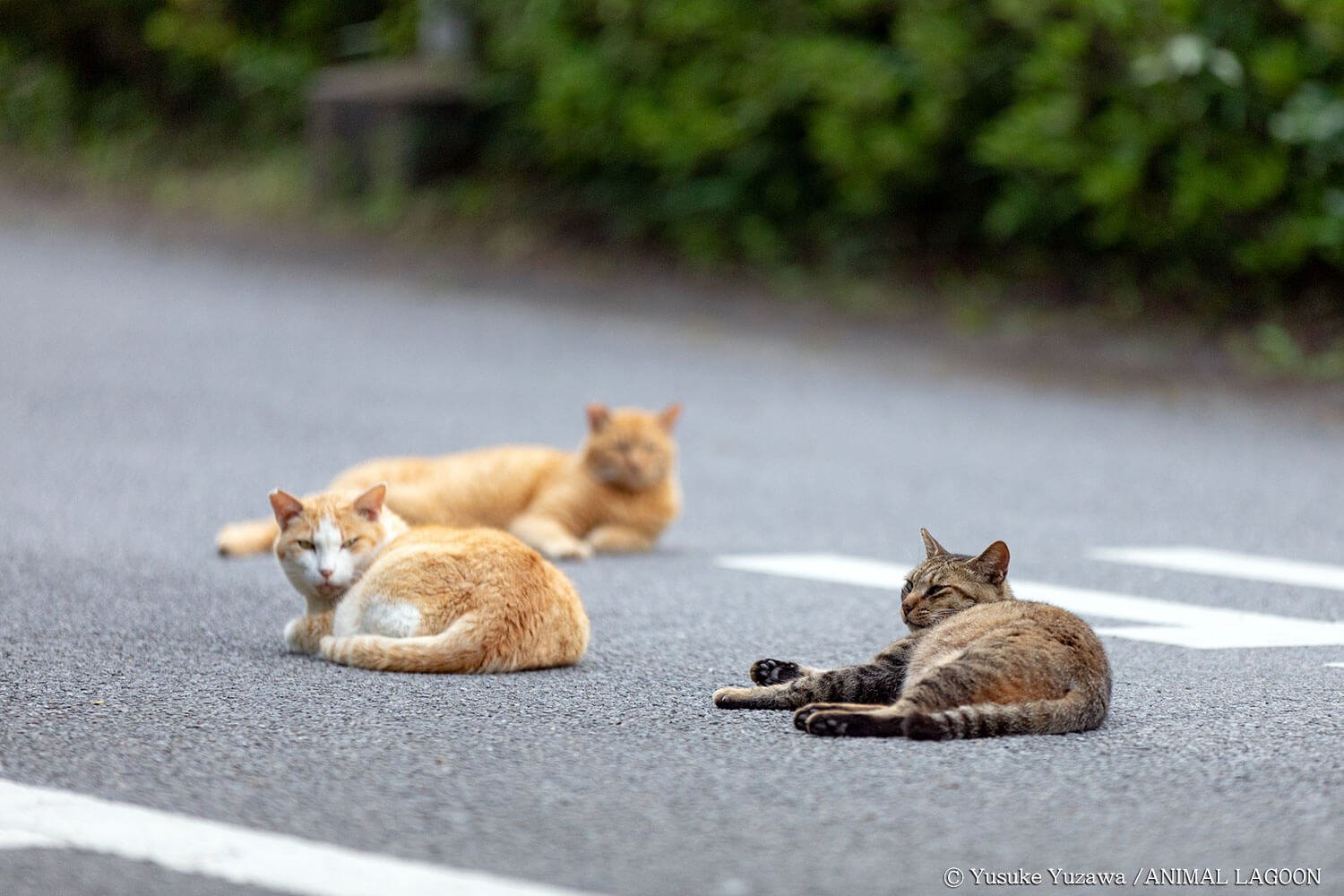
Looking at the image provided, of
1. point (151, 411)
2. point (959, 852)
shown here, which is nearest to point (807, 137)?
point (151, 411)

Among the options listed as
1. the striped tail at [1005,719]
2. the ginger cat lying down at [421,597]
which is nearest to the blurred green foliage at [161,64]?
the ginger cat lying down at [421,597]

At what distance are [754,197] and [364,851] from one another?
11.4 m

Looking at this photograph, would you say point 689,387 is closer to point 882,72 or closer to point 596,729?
point 882,72

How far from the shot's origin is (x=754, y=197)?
14266 millimetres

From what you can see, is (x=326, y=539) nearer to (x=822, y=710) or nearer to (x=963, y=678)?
(x=822, y=710)

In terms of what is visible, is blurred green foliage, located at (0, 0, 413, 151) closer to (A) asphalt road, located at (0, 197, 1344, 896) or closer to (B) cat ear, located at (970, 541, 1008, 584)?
(A) asphalt road, located at (0, 197, 1344, 896)

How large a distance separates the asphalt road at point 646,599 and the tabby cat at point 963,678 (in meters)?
0.07

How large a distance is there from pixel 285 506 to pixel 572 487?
230 centimetres

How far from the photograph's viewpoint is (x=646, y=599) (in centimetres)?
616

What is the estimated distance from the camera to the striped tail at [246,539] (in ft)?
22.0

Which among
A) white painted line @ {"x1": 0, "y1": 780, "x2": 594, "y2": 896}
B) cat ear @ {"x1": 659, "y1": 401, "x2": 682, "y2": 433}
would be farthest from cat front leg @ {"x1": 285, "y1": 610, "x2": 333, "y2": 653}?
cat ear @ {"x1": 659, "y1": 401, "x2": 682, "y2": 433}

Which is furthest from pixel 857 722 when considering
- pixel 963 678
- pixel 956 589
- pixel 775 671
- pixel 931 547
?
pixel 931 547

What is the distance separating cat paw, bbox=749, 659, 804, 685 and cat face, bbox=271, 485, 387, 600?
127 centimetres

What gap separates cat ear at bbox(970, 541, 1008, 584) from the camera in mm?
4609
